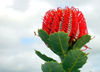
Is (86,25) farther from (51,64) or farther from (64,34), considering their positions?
(51,64)

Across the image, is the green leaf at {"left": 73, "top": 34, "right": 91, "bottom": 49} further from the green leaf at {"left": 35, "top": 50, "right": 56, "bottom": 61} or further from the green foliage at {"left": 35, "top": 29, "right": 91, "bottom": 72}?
the green leaf at {"left": 35, "top": 50, "right": 56, "bottom": 61}

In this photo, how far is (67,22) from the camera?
434cm

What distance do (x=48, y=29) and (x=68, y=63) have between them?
1158 millimetres

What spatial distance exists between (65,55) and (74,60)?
0.85 feet

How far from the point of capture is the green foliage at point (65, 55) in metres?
3.74

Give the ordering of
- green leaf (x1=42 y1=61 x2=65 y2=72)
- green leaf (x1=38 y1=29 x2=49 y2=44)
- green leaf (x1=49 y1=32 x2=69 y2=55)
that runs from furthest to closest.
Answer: green leaf (x1=38 y1=29 x2=49 y2=44) → green leaf (x1=49 y1=32 x2=69 y2=55) → green leaf (x1=42 y1=61 x2=65 y2=72)

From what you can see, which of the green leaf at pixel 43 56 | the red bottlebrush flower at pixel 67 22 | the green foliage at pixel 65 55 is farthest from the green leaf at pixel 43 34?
the green leaf at pixel 43 56

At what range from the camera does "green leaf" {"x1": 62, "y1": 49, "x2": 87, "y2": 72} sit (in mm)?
3762

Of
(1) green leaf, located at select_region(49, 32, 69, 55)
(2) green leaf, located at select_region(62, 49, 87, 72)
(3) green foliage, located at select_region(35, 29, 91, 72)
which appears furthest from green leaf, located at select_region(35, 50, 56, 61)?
(2) green leaf, located at select_region(62, 49, 87, 72)

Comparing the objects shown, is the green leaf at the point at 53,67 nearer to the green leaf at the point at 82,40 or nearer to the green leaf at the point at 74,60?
the green leaf at the point at 74,60

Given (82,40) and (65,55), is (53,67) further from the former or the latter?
(82,40)

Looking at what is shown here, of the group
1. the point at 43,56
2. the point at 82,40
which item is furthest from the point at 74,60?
the point at 43,56

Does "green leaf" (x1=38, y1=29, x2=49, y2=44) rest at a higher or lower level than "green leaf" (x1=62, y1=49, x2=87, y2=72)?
higher

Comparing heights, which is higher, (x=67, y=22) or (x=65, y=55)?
(x=67, y=22)
